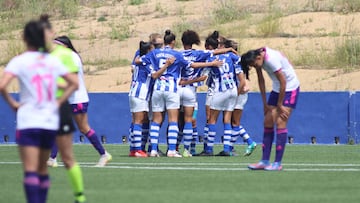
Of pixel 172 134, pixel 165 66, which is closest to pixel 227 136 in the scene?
pixel 172 134

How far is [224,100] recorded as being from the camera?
21406 mm

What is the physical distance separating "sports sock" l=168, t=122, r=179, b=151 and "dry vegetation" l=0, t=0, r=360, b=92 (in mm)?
15525

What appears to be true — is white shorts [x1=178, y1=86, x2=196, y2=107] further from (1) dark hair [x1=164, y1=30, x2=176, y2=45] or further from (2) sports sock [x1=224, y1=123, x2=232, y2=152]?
(1) dark hair [x1=164, y1=30, x2=176, y2=45]

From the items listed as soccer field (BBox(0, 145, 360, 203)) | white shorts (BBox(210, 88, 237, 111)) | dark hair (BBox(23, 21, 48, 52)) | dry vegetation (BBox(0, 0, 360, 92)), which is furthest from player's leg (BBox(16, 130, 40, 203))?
dry vegetation (BBox(0, 0, 360, 92))

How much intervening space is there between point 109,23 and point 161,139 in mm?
21017

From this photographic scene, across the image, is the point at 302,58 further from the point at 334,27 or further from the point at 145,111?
the point at 145,111

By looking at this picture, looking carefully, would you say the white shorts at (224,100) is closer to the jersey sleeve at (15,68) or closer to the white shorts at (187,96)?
the white shorts at (187,96)

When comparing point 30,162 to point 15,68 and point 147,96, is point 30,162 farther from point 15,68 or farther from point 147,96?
point 147,96

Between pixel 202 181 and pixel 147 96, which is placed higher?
pixel 202 181

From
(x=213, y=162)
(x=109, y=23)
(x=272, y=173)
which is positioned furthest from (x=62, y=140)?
(x=109, y=23)

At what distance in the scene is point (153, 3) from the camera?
170 ft

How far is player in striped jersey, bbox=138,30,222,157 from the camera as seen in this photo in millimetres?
20516

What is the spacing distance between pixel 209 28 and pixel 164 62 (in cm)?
2485

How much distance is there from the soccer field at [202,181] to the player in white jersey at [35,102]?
6.38 ft
